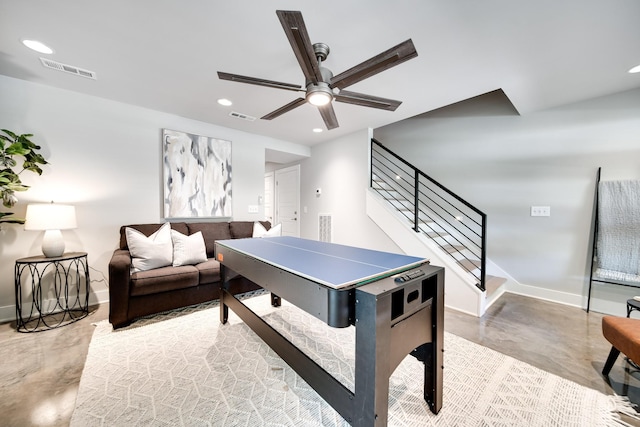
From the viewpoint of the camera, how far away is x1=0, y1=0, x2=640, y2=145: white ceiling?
1.51 metres

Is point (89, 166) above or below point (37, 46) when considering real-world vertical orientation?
below

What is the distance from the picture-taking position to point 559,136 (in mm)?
2875

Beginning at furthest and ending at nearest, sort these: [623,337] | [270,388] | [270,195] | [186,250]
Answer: [270,195] → [186,250] → [270,388] → [623,337]

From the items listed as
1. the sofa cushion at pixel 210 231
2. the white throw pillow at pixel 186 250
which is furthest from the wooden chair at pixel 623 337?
Result: the sofa cushion at pixel 210 231

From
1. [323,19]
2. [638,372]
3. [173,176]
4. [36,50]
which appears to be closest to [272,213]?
[173,176]

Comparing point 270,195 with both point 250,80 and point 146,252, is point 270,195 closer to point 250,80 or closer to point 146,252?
point 146,252

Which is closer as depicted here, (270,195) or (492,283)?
(492,283)

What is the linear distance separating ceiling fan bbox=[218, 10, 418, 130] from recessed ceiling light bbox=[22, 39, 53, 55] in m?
1.71

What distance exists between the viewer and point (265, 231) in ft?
11.3

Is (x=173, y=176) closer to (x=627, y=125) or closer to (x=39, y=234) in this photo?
(x=39, y=234)

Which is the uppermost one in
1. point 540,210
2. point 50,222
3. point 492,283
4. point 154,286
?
point 540,210

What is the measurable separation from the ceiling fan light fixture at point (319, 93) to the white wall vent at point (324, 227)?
2964mm

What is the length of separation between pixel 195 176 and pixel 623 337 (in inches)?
175

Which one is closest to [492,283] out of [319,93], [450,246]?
[450,246]
